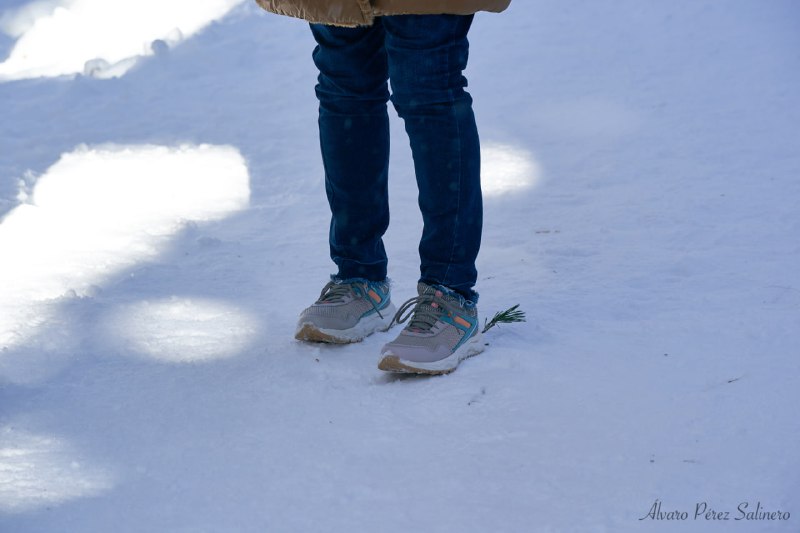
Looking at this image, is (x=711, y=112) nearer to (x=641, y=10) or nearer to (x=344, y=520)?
(x=641, y=10)

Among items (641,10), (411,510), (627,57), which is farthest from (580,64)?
(411,510)

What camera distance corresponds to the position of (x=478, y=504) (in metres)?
1.49

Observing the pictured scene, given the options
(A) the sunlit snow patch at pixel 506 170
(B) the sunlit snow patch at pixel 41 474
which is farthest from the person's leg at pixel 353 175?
(A) the sunlit snow patch at pixel 506 170

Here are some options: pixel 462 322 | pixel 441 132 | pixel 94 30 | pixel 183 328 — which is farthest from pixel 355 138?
pixel 94 30

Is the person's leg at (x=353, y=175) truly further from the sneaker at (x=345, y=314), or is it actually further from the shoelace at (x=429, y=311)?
the shoelace at (x=429, y=311)

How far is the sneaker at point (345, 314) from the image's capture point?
209 cm

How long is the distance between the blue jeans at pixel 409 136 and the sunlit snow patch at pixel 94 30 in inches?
119

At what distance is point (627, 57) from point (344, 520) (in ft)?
11.2

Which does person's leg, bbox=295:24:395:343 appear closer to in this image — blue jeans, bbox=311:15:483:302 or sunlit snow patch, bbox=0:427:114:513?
blue jeans, bbox=311:15:483:302

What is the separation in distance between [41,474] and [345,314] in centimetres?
72

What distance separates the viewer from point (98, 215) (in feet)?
10.4

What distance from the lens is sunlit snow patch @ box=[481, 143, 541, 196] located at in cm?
333

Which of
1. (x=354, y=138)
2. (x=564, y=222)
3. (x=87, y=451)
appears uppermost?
(x=354, y=138)

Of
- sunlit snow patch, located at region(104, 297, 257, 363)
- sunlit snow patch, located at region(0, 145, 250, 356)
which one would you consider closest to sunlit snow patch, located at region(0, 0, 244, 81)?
sunlit snow patch, located at region(0, 145, 250, 356)
